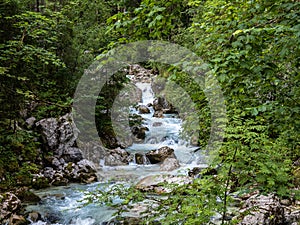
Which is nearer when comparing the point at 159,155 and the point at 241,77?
the point at 241,77

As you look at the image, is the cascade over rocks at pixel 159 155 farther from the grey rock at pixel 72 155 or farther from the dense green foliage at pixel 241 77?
the dense green foliage at pixel 241 77

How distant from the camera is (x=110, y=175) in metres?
8.45

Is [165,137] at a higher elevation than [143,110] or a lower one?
lower

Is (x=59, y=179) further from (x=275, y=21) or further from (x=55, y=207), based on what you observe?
(x=275, y=21)

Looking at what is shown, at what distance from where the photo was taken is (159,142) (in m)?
12.1

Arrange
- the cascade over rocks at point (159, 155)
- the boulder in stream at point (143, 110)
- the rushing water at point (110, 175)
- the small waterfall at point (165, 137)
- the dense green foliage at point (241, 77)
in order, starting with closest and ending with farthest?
the dense green foliage at point (241, 77)
the rushing water at point (110, 175)
the cascade over rocks at point (159, 155)
the small waterfall at point (165, 137)
the boulder in stream at point (143, 110)

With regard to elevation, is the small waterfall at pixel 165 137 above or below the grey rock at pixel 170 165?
above

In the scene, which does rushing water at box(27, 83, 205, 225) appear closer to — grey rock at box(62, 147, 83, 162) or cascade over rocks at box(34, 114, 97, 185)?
cascade over rocks at box(34, 114, 97, 185)

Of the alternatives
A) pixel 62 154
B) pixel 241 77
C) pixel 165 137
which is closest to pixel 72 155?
pixel 62 154

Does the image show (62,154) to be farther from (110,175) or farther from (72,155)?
(110,175)

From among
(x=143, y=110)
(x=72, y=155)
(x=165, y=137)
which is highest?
(x=143, y=110)

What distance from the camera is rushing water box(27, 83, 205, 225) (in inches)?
217

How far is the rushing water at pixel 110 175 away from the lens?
5516mm

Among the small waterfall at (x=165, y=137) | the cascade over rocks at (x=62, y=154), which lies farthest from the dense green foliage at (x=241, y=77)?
the small waterfall at (x=165, y=137)
